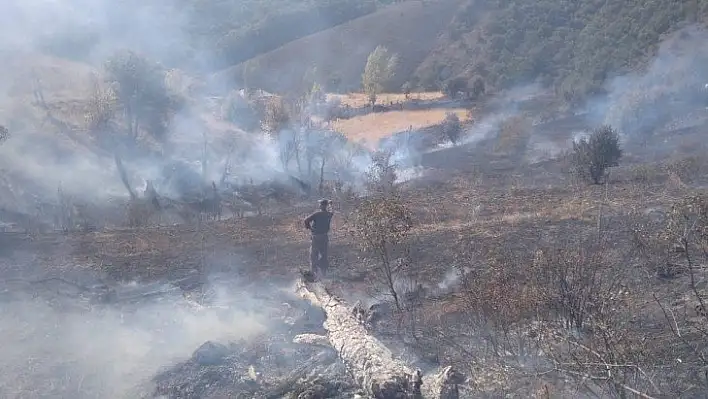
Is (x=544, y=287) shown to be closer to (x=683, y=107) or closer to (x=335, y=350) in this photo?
(x=335, y=350)

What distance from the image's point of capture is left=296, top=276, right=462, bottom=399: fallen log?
5.74 metres

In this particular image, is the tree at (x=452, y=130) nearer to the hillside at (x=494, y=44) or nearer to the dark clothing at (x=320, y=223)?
the hillside at (x=494, y=44)

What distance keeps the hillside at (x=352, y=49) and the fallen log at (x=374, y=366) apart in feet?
130

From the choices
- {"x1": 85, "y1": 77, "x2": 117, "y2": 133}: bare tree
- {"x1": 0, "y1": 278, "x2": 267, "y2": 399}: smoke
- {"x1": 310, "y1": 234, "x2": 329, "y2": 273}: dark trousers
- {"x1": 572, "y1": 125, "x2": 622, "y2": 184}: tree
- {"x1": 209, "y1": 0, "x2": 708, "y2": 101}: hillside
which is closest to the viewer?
{"x1": 0, "y1": 278, "x2": 267, "y2": 399}: smoke

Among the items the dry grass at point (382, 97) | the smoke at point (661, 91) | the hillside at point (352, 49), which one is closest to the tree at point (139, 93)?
the dry grass at point (382, 97)

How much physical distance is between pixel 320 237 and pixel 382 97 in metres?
33.9

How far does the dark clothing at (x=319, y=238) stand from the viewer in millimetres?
9656

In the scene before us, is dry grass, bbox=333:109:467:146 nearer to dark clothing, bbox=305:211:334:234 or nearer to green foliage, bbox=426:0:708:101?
green foliage, bbox=426:0:708:101

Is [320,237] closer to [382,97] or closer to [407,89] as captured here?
[407,89]

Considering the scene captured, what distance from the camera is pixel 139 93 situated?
76.2 feet

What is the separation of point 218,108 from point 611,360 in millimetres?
27477

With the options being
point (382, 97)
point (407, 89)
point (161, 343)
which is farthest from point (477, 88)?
point (161, 343)

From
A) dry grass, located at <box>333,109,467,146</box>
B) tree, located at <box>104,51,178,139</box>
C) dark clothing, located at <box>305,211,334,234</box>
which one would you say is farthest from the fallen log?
dry grass, located at <box>333,109,467,146</box>

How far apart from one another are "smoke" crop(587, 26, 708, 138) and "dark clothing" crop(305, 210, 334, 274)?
57.8ft
